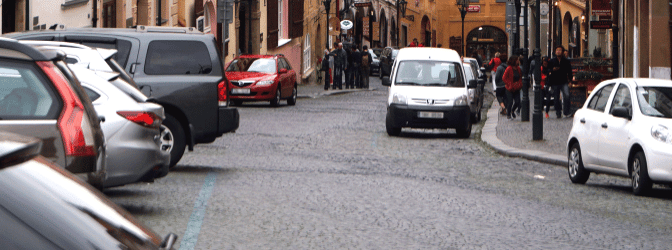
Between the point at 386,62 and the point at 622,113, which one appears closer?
the point at 622,113

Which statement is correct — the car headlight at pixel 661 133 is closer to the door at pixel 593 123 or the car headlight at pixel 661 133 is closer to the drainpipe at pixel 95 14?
the door at pixel 593 123

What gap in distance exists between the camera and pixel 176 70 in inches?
502

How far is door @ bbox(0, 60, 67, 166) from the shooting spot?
553 centimetres

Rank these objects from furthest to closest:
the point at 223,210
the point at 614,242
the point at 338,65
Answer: the point at 338,65, the point at 223,210, the point at 614,242

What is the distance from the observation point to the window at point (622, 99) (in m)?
11.9

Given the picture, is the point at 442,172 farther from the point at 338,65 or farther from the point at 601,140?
the point at 338,65

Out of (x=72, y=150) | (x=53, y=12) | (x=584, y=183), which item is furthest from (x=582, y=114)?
(x=53, y=12)

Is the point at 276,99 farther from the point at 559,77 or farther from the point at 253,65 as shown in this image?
the point at 559,77

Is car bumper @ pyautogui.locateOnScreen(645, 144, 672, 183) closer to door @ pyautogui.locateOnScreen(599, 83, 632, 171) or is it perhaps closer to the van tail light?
door @ pyautogui.locateOnScreen(599, 83, 632, 171)

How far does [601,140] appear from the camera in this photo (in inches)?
477

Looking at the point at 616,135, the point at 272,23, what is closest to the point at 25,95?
the point at 616,135

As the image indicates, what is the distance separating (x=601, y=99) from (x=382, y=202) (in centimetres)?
393

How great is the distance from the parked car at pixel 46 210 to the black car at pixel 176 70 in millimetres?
9759

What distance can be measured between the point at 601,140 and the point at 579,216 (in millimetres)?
2893
